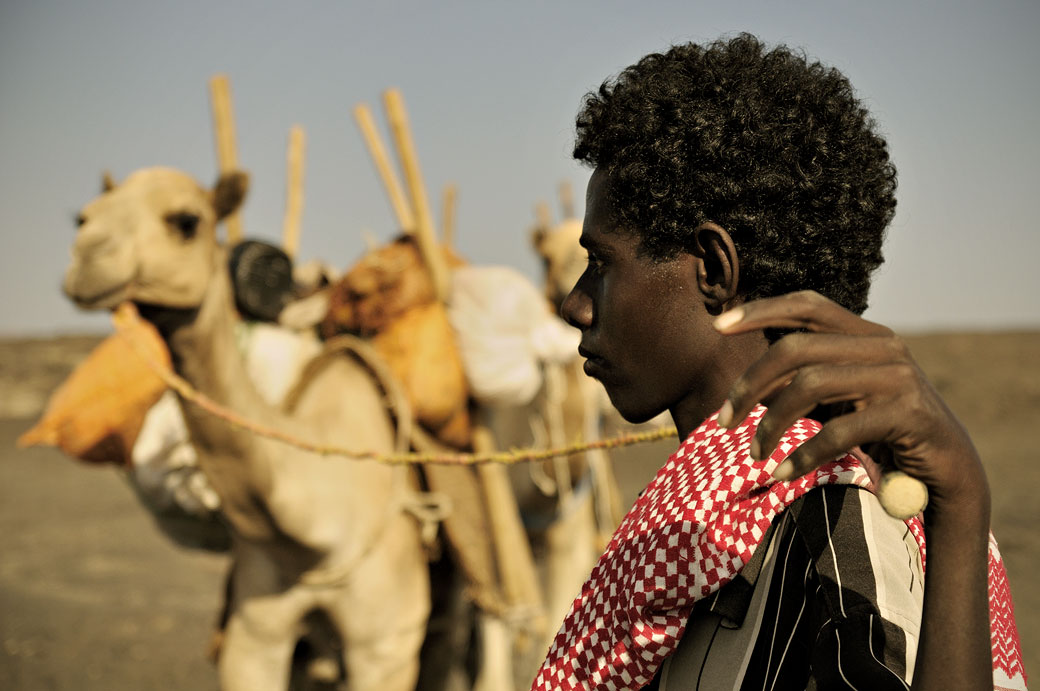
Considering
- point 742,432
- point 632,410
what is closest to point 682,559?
point 742,432

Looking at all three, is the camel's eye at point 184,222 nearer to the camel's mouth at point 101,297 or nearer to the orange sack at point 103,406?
the camel's mouth at point 101,297

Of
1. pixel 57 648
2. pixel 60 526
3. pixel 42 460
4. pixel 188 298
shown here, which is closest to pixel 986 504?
pixel 188 298

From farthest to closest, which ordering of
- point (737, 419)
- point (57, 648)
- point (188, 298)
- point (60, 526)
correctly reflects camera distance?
point (60, 526), point (57, 648), point (188, 298), point (737, 419)

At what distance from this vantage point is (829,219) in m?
1.24

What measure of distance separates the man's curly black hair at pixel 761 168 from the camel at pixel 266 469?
7.87ft

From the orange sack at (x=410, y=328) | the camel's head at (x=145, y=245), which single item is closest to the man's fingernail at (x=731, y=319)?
the camel's head at (x=145, y=245)

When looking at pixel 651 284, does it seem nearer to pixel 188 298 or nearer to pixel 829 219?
pixel 829 219

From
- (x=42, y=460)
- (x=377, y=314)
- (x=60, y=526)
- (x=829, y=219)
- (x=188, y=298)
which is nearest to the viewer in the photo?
(x=829, y=219)

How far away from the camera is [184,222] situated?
3.56 m

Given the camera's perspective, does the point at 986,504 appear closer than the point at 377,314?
Yes

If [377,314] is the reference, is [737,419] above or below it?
above

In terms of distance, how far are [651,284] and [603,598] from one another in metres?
0.39

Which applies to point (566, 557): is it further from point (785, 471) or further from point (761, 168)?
point (785, 471)

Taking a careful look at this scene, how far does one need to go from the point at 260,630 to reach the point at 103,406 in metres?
1.21
